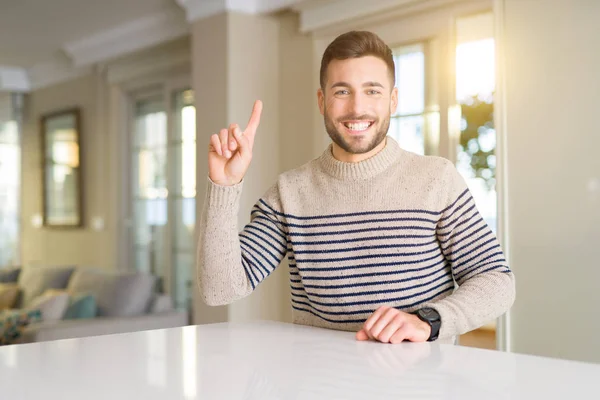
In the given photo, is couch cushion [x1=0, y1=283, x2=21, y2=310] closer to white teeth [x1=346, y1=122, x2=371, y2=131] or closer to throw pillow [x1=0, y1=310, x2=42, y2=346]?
throw pillow [x1=0, y1=310, x2=42, y2=346]

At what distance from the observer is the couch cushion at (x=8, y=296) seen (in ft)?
17.9

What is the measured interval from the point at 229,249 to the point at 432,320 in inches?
18.3

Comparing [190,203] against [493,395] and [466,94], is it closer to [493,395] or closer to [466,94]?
[466,94]

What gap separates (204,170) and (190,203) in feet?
2.96

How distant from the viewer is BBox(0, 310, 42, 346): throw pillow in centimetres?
407

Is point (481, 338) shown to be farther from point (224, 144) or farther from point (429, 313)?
point (224, 144)

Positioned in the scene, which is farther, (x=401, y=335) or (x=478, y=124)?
(x=478, y=124)

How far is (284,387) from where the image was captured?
967mm

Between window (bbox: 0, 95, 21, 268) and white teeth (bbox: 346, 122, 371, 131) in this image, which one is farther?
window (bbox: 0, 95, 21, 268)

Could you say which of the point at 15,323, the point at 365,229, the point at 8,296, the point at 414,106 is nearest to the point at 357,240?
the point at 365,229

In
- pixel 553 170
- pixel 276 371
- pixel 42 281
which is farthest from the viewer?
pixel 42 281

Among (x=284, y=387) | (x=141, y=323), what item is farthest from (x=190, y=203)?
(x=284, y=387)

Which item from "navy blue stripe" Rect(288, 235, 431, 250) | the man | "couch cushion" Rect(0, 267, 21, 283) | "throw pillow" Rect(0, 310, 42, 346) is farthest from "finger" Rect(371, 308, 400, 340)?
"couch cushion" Rect(0, 267, 21, 283)

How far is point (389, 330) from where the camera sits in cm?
132
